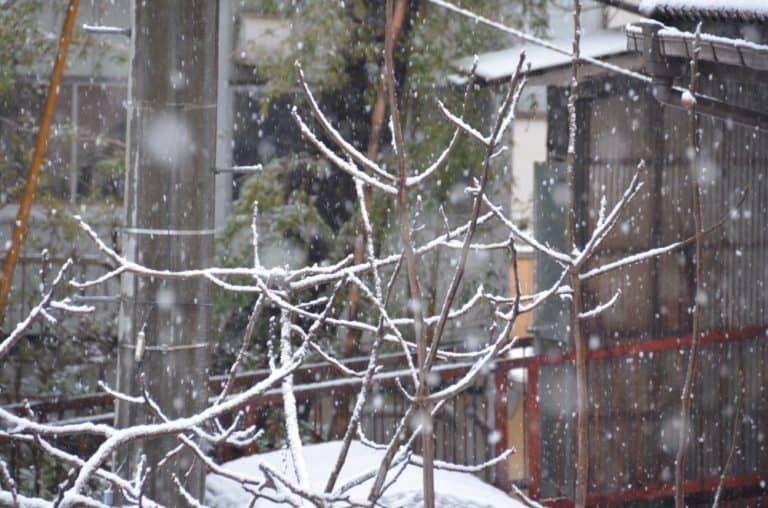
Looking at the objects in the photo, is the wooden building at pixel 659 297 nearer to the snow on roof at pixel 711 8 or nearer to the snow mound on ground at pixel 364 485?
the snow mound on ground at pixel 364 485

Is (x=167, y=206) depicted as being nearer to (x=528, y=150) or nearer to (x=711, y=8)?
(x=711, y=8)

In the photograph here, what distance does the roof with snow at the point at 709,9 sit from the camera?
4707 mm

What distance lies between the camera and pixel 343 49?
10547 mm

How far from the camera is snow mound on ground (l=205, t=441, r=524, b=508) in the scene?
594 centimetres

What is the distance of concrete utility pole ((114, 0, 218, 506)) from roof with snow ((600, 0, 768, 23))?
227 cm

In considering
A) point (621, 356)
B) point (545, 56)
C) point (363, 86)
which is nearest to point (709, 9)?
point (621, 356)

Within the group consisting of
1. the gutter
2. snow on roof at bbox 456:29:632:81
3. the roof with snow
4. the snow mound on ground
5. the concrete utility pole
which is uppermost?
snow on roof at bbox 456:29:632:81

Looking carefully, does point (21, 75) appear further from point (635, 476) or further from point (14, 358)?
point (635, 476)

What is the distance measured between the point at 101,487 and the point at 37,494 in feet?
2.72

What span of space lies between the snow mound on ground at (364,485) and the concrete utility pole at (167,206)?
1.50 m

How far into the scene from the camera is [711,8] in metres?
5.00

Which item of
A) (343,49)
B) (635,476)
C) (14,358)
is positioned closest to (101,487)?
(14,358)

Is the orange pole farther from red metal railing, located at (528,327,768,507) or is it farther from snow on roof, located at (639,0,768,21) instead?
red metal railing, located at (528,327,768,507)

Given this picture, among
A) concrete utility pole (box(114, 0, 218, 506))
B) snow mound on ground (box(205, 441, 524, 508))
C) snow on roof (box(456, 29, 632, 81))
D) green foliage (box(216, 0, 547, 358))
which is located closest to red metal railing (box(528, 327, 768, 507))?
snow mound on ground (box(205, 441, 524, 508))
